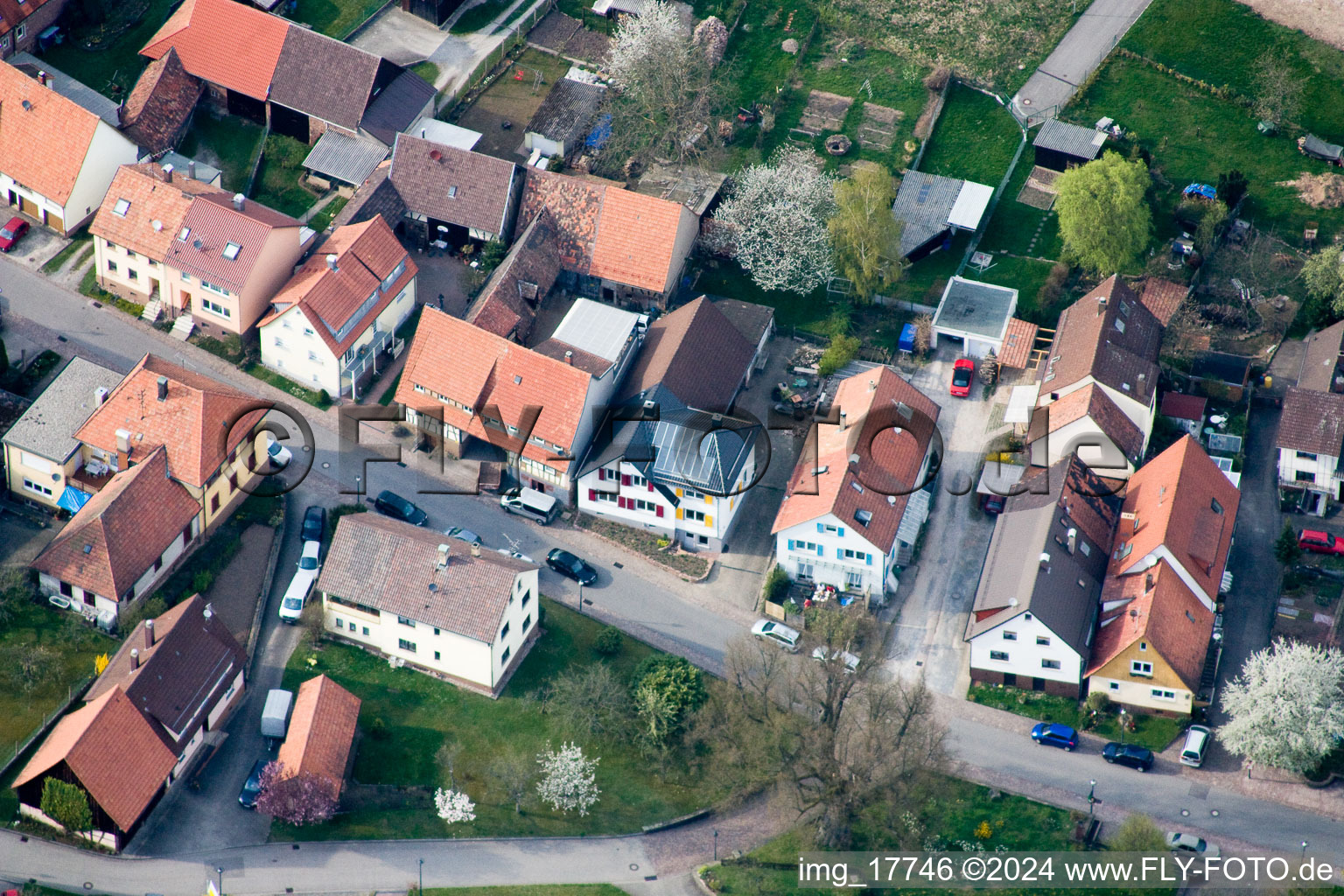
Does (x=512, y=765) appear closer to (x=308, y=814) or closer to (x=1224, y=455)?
(x=308, y=814)

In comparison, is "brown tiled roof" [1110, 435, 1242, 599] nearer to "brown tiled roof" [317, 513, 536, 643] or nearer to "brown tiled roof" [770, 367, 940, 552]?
"brown tiled roof" [770, 367, 940, 552]

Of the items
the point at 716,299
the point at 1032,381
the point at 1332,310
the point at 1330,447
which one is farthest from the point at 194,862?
the point at 1332,310

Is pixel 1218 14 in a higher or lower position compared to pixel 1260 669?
higher

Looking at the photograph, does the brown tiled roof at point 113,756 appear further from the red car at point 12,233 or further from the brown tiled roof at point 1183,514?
the brown tiled roof at point 1183,514

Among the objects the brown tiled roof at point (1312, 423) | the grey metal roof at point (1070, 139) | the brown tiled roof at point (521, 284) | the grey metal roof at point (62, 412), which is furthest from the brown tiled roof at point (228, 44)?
the brown tiled roof at point (1312, 423)

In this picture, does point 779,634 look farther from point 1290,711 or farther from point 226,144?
point 226,144

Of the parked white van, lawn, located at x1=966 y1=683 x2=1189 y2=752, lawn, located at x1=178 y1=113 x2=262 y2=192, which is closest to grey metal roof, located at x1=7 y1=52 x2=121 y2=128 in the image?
lawn, located at x1=178 y1=113 x2=262 y2=192
